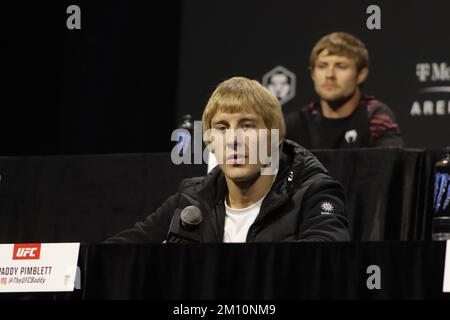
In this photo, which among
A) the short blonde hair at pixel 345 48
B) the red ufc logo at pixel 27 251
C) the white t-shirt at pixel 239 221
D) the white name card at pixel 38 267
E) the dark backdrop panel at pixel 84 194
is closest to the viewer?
the white name card at pixel 38 267

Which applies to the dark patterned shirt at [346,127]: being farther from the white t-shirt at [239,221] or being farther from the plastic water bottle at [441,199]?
the white t-shirt at [239,221]

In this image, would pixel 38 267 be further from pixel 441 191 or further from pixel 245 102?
pixel 441 191

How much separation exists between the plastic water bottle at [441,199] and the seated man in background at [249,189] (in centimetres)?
47

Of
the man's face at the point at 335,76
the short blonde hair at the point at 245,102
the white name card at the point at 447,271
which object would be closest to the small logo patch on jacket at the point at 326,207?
the short blonde hair at the point at 245,102

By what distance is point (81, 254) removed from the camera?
417 centimetres

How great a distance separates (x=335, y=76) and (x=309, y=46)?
262 mm

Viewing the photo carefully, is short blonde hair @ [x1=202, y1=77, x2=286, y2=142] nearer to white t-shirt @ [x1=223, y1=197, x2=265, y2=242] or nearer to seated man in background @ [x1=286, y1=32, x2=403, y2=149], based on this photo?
white t-shirt @ [x1=223, y1=197, x2=265, y2=242]

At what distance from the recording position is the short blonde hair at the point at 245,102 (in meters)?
4.60

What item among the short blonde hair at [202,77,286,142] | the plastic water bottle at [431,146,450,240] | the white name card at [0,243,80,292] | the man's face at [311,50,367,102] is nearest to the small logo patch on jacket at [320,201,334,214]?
the short blonde hair at [202,77,286,142]

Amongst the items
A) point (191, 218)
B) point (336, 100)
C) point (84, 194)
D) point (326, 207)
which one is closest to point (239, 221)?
point (191, 218)

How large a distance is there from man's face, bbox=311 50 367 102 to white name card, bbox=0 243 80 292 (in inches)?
107

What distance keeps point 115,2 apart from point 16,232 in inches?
91.8

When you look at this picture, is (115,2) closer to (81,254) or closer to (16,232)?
(16,232)
